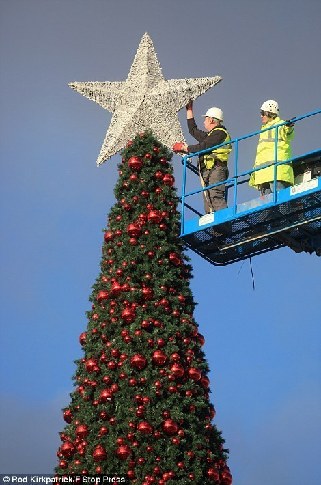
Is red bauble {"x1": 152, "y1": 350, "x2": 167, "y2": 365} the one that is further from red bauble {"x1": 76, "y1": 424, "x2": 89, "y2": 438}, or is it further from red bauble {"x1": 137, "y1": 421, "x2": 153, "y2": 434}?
red bauble {"x1": 76, "y1": 424, "x2": 89, "y2": 438}

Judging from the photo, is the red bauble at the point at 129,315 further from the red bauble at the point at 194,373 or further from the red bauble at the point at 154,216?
the red bauble at the point at 154,216

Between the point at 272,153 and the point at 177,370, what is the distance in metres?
4.13

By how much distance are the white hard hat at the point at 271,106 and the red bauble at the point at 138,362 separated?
195 inches

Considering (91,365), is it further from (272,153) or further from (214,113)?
Answer: (214,113)

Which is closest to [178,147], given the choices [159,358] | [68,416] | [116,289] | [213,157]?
[213,157]

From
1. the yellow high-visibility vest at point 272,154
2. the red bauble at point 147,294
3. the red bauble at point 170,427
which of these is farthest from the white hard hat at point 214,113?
the red bauble at point 170,427

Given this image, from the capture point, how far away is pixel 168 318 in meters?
19.4

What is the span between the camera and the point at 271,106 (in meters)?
21.0

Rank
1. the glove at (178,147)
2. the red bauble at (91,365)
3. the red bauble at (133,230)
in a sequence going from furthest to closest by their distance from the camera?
the glove at (178,147)
the red bauble at (133,230)
the red bauble at (91,365)

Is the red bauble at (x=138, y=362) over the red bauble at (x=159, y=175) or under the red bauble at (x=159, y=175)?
under

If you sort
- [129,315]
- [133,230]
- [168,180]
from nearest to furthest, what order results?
[129,315], [133,230], [168,180]

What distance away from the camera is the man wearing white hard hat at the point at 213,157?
21031 mm

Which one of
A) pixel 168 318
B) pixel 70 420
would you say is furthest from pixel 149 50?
pixel 70 420

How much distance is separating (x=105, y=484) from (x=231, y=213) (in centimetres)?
493
